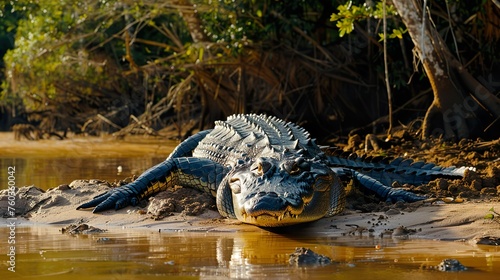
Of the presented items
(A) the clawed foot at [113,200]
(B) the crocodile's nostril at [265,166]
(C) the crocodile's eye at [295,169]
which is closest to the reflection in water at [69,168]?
(A) the clawed foot at [113,200]

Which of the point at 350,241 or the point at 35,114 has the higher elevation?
the point at 35,114

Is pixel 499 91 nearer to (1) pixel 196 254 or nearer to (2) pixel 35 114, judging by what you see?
(1) pixel 196 254

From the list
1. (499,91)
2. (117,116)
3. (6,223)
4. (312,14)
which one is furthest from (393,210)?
(117,116)

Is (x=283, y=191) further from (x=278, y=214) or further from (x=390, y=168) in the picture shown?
(x=390, y=168)

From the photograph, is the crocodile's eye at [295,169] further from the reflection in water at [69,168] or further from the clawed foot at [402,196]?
the reflection in water at [69,168]

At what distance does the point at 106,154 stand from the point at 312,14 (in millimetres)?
3369

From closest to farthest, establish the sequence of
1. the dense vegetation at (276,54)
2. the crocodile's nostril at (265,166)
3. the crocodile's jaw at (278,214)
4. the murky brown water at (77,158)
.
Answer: the crocodile's jaw at (278,214) < the crocodile's nostril at (265,166) < the murky brown water at (77,158) < the dense vegetation at (276,54)

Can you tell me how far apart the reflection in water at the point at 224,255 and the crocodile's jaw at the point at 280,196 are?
5.3 inches

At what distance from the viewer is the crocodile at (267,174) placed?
212 inches

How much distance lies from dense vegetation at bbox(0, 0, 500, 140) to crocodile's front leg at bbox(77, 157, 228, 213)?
118 inches

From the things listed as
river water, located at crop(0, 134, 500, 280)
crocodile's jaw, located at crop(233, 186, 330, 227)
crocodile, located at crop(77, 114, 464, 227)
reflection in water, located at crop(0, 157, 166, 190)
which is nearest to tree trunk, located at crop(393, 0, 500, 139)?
crocodile, located at crop(77, 114, 464, 227)

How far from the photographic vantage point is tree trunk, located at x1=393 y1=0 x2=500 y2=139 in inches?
362

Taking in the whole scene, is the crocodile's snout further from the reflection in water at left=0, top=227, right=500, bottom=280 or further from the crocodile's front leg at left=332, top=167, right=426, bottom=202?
the crocodile's front leg at left=332, top=167, right=426, bottom=202

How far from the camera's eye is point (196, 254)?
4.73 meters
